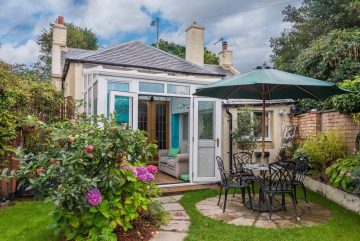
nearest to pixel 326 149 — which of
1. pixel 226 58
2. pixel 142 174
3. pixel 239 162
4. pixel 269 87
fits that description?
pixel 239 162

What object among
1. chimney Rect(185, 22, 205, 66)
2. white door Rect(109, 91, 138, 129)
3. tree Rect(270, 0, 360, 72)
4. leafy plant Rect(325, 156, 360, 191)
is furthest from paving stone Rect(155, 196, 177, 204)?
tree Rect(270, 0, 360, 72)

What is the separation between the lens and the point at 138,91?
741 centimetres

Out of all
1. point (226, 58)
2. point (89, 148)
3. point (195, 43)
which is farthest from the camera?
point (226, 58)

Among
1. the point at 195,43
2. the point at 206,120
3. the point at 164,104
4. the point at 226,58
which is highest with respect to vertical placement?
the point at 226,58

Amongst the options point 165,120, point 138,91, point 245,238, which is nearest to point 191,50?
point 165,120

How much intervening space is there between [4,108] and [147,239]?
4260mm

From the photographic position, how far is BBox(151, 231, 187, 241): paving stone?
427 cm

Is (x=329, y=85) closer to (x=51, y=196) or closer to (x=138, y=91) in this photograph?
(x=138, y=91)

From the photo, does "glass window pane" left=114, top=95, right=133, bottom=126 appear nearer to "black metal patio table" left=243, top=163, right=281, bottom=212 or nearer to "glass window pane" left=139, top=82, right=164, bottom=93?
"glass window pane" left=139, top=82, right=164, bottom=93

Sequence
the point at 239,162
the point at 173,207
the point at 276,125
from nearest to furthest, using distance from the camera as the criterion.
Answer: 1. the point at 173,207
2. the point at 239,162
3. the point at 276,125

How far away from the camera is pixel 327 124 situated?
26.6ft

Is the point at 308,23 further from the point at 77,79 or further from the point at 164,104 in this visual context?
the point at 77,79

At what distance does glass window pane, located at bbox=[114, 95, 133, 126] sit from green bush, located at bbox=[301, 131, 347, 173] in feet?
15.7

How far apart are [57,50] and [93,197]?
1270cm
